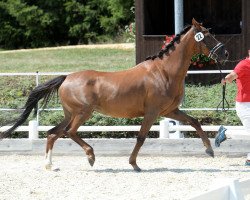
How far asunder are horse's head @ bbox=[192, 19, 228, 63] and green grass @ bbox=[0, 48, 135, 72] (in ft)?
37.4

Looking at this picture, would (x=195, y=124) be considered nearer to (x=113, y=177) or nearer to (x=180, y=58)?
(x=180, y=58)

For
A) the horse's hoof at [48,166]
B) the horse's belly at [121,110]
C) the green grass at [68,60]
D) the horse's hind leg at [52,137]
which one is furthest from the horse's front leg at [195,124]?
the green grass at [68,60]

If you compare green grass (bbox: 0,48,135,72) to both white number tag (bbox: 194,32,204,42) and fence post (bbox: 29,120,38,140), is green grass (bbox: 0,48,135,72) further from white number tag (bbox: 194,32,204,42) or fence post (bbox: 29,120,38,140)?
white number tag (bbox: 194,32,204,42)

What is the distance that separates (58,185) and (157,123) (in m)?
5.01

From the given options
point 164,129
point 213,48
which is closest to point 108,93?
point 213,48

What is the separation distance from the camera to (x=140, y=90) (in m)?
11.1

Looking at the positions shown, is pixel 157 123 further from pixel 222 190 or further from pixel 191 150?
pixel 222 190

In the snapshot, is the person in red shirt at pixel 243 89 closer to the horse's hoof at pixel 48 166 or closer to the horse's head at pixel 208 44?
the horse's head at pixel 208 44

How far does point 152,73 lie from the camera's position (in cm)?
1113

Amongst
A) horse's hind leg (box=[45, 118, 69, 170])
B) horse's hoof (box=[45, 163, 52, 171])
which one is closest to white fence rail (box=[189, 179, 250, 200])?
horse's hoof (box=[45, 163, 52, 171])

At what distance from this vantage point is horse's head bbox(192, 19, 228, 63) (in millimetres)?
11008

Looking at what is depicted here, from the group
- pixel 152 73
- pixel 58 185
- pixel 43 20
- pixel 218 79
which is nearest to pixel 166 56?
pixel 152 73

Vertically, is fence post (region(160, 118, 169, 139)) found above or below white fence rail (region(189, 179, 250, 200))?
below

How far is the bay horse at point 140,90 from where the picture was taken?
1100cm
